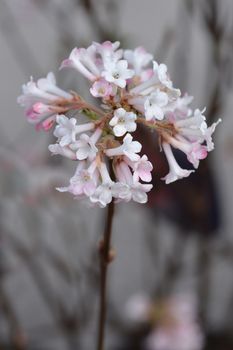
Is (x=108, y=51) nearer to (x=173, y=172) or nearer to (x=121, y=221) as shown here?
(x=173, y=172)

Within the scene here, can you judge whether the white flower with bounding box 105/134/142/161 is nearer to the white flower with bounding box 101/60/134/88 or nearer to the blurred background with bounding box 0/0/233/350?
the white flower with bounding box 101/60/134/88

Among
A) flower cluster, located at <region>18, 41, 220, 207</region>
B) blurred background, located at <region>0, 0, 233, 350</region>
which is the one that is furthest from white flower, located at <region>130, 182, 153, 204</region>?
blurred background, located at <region>0, 0, 233, 350</region>

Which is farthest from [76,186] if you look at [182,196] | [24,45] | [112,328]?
[24,45]

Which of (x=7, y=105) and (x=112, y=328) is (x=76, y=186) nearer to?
(x=112, y=328)

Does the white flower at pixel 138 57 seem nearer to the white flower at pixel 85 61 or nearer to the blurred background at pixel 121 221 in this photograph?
the white flower at pixel 85 61

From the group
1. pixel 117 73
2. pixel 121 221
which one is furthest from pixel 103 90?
pixel 121 221

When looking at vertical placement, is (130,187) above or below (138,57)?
below

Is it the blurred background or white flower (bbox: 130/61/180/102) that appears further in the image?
the blurred background
